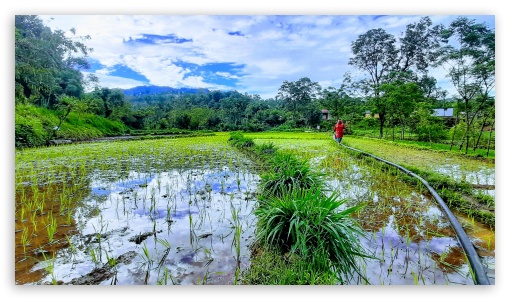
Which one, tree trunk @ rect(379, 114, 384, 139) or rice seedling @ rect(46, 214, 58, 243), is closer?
rice seedling @ rect(46, 214, 58, 243)

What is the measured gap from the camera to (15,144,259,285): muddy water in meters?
2.17

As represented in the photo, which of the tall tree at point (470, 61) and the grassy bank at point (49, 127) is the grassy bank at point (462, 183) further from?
the grassy bank at point (49, 127)

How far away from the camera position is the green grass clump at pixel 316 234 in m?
2.03

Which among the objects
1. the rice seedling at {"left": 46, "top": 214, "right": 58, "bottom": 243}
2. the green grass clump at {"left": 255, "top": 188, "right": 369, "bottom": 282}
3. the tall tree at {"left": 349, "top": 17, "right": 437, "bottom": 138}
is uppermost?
the tall tree at {"left": 349, "top": 17, "right": 437, "bottom": 138}

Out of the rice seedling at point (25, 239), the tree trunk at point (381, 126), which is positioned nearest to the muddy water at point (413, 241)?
the rice seedling at point (25, 239)

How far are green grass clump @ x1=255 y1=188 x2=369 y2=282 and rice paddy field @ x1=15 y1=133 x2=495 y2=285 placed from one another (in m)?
0.20

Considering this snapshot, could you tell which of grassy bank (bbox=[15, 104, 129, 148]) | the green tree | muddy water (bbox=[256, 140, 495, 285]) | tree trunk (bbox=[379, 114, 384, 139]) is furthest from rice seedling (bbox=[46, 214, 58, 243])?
tree trunk (bbox=[379, 114, 384, 139])

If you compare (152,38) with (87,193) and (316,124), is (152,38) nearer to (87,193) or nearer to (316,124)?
(87,193)

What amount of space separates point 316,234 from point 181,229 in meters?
1.47

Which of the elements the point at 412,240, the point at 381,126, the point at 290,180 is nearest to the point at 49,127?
the point at 290,180

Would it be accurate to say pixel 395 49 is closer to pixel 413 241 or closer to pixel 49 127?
pixel 413 241

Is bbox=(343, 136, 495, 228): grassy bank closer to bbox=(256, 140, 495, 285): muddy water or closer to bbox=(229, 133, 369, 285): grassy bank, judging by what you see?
bbox=(256, 140, 495, 285): muddy water

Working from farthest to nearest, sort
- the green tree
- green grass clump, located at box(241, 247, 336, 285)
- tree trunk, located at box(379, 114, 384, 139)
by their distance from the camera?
tree trunk, located at box(379, 114, 384, 139), the green tree, green grass clump, located at box(241, 247, 336, 285)
